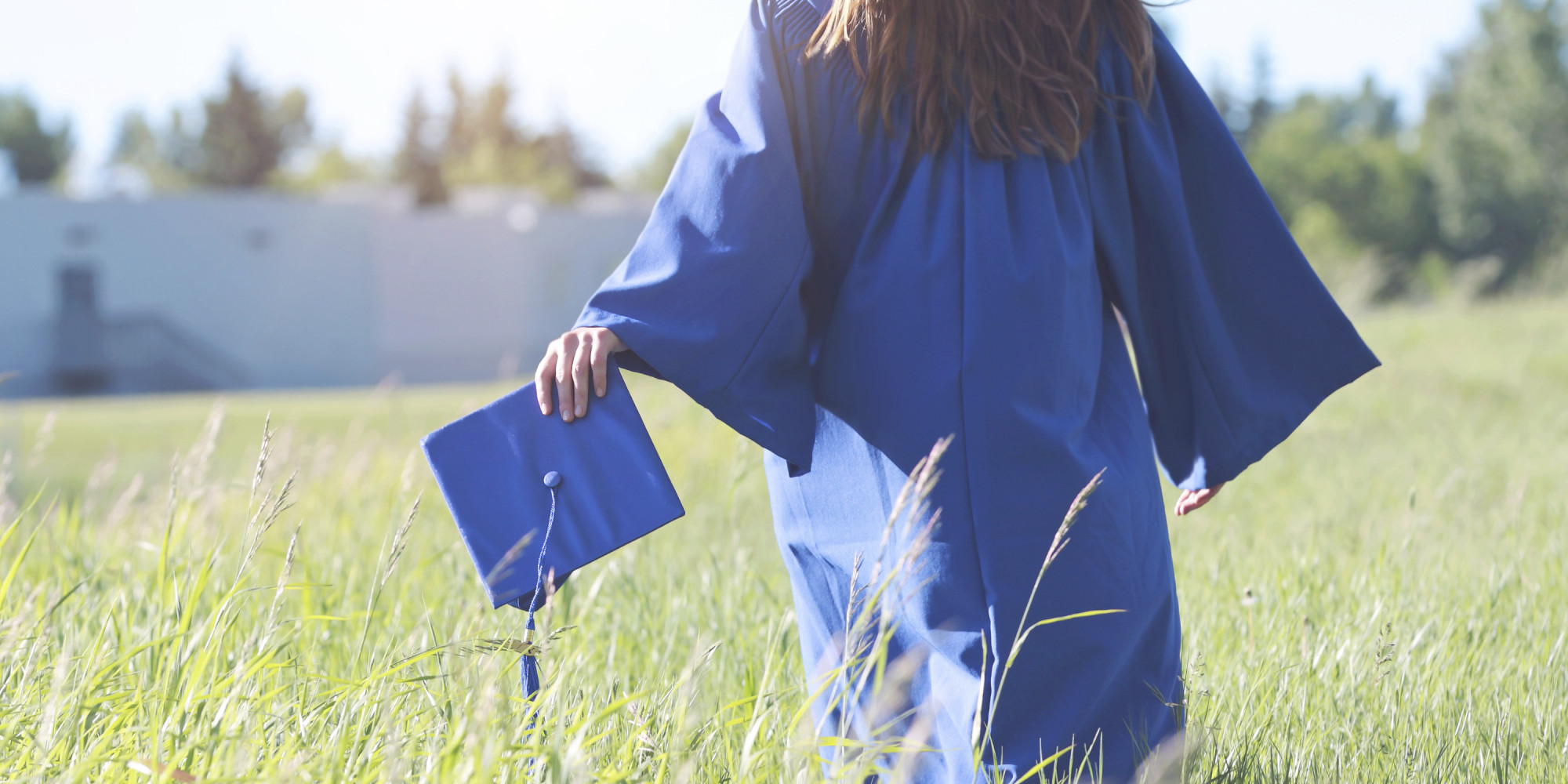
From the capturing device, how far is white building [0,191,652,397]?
1214 inches

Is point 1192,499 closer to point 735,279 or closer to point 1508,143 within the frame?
point 735,279

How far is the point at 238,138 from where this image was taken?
1911 inches

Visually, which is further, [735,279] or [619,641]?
[619,641]

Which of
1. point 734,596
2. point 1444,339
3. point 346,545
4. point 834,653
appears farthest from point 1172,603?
point 1444,339

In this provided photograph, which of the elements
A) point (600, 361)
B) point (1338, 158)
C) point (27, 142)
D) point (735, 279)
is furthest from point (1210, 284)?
point (27, 142)

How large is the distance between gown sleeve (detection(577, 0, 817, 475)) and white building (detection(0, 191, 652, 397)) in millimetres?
29712

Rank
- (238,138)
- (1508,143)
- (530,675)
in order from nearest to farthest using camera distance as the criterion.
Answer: (530,675) < (1508,143) < (238,138)

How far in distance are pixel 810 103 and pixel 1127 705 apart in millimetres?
1068

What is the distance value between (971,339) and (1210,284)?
0.58m

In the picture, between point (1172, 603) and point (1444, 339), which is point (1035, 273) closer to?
point (1172, 603)

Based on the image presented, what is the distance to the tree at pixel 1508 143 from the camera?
27438 millimetres

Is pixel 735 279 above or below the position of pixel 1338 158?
above

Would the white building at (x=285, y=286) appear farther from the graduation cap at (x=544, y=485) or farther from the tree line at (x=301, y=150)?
the graduation cap at (x=544, y=485)

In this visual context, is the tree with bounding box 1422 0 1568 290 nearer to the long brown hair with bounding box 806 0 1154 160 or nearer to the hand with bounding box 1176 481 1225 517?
the hand with bounding box 1176 481 1225 517
